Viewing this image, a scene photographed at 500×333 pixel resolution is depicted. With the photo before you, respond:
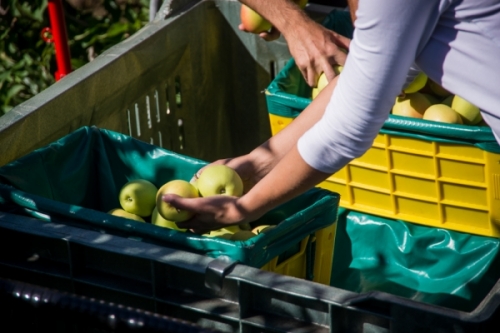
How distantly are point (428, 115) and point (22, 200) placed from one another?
124cm

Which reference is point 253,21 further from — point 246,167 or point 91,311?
point 91,311

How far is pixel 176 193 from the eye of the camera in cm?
223

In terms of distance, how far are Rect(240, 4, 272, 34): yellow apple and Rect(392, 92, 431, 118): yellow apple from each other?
19.8 inches

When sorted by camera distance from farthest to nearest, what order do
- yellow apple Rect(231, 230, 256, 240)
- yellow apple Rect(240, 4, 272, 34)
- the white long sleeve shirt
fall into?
yellow apple Rect(240, 4, 272, 34)
yellow apple Rect(231, 230, 256, 240)
the white long sleeve shirt

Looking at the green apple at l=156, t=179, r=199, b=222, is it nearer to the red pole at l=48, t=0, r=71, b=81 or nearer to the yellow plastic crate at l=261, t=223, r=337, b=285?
the yellow plastic crate at l=261, t=223, r=337, b=285

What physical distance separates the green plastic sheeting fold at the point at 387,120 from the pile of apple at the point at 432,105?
17 cm

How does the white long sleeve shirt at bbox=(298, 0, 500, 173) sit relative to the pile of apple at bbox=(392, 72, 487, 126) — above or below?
above

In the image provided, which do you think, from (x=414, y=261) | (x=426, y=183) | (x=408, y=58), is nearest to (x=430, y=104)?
(x=426, y=183)

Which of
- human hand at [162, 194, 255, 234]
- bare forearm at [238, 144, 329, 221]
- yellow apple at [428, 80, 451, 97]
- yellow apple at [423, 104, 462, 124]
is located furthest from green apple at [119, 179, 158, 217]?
yellow apple at [428, 80, 451, 97]

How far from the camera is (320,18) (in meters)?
3.13

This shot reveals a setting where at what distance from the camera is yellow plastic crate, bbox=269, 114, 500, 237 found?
2396 millimetres

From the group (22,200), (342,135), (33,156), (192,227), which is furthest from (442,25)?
(33,156)

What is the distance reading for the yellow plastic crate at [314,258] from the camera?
2.03 m

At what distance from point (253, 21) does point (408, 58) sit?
53.1 inches
